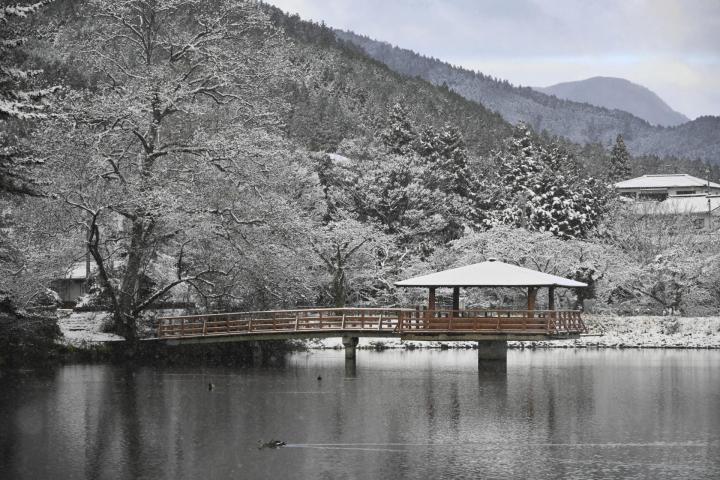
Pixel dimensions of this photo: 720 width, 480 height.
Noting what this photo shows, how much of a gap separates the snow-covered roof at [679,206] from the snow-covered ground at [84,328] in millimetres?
43309

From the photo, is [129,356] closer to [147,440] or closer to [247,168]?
[247,168]

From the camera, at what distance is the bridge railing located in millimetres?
36500

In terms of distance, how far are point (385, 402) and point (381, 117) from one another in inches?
2683

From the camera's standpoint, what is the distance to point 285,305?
41.7 metres

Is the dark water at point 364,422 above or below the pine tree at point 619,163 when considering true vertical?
below

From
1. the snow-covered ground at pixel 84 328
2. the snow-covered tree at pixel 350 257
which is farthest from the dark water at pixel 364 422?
the snow-covered tree at pixel 350 257

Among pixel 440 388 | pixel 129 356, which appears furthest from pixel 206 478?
pixel 129 356

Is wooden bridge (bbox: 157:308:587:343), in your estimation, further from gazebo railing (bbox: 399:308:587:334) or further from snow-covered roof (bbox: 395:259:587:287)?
snow-covered roof (bbox: 395:259:587:287)

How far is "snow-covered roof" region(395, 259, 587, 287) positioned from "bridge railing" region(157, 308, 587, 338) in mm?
1086

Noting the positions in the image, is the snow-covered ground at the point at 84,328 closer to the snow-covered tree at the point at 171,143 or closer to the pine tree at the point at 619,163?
the snow-covered tree at the point at 171,143

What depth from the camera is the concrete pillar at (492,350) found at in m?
36.9

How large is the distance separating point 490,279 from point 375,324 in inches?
200

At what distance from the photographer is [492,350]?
37.1 metres

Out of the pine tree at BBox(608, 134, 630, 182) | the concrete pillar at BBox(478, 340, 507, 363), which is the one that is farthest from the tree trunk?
the pine tree at BBox(608, 134, 630, 182)
